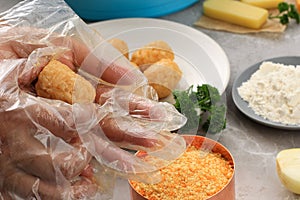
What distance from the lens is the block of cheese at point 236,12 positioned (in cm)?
164

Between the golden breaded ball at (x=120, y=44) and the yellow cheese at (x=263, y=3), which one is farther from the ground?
the golden breaded ball at (x=120, y=44)

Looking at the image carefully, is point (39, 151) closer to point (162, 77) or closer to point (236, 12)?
point (162, 77)

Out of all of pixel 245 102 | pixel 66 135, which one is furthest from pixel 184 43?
pixel 66 135

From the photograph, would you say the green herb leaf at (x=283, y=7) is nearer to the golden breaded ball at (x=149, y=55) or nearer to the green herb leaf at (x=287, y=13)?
the green herb leaf at (x=287, y=13)

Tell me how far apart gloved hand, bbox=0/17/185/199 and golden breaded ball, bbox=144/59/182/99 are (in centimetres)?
33

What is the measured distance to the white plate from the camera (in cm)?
142

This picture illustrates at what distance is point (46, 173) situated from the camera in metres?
0.90

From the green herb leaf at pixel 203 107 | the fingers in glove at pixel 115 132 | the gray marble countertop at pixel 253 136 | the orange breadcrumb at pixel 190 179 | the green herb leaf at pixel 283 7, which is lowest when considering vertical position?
the gray marble countertop at pixel 253 136

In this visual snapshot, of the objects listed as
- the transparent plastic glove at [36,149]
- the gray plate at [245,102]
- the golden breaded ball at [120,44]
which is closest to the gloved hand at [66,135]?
the transparent plastic glove at [36,149]

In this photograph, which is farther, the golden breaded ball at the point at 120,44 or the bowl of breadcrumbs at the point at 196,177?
the golden breaded ball at the point at 120,44

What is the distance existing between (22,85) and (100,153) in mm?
168

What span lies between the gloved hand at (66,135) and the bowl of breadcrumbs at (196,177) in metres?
0.06

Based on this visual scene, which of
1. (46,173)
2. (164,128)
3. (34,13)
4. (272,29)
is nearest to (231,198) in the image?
(164,128)

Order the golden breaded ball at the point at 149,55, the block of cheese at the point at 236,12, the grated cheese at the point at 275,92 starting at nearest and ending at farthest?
the grated cheese at the point at 275,92
the golden breaded ball at the point at 149,55
the block of cheese at the point at 236,12
